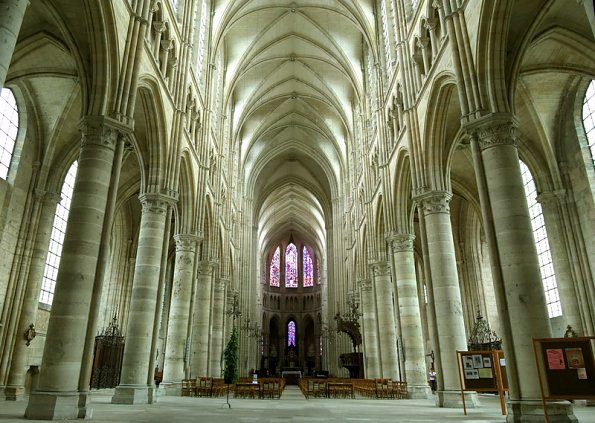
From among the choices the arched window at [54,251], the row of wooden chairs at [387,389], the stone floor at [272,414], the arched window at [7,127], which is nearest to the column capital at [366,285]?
the row of wooden chairs at [387,389]

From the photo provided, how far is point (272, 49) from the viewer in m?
34.7

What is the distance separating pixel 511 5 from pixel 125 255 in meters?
28.8

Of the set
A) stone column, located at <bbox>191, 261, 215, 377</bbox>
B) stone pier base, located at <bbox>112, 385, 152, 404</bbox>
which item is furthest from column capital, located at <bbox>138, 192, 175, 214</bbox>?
stone column, located at <bbox>191, 261, 215, 377</bbox>

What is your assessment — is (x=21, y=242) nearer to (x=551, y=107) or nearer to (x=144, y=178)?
(x=144, y=178)

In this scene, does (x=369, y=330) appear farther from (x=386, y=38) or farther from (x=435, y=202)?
(x=386, y=38)

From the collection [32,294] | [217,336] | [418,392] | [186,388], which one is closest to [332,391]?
[418,392]

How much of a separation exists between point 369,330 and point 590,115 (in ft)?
58.1

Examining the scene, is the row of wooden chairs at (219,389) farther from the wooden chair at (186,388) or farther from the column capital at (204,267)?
the column capital at (204,267)

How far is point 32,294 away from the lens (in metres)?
18.8

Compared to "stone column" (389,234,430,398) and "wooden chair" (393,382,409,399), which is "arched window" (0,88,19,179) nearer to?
"stone column" (389,234,430,398)

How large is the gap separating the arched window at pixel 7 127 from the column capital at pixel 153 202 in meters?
6.63

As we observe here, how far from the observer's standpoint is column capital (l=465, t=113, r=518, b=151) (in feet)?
37.7

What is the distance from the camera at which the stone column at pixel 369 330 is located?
2902cm

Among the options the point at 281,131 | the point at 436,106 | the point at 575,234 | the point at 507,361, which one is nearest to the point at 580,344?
the point at 507,361
